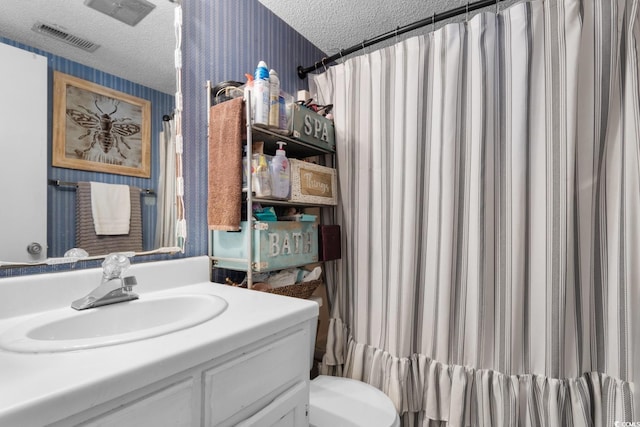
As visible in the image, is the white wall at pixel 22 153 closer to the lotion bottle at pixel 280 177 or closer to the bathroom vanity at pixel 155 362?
the bathroom vanity at pixel 155 362

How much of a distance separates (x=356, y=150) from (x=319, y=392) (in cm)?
116

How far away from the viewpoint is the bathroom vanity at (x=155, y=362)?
0.48 metres

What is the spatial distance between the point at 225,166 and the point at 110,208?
41cm

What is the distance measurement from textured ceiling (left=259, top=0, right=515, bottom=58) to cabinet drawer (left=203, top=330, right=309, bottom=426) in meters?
1.56

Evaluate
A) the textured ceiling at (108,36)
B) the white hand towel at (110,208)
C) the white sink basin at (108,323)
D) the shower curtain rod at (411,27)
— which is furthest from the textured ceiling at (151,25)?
the white sink basin at (108,323)

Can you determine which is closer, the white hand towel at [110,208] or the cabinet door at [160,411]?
the cabinet door at [160,411]

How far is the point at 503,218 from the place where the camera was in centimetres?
127

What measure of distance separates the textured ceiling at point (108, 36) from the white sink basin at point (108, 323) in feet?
2.48

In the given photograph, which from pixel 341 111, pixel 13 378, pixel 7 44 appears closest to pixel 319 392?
pixel 13 378

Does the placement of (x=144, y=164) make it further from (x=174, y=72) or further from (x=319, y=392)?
(x=319, y=392)

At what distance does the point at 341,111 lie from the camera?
169 cm

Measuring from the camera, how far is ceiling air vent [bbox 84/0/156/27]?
100cm

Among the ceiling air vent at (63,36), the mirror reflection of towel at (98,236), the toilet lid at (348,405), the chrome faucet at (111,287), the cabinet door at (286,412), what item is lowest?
the toilet lid at (348,405)

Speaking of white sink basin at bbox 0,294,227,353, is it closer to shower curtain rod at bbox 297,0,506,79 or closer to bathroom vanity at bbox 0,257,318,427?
bathroom vanity at bbox 0,257,318,427
